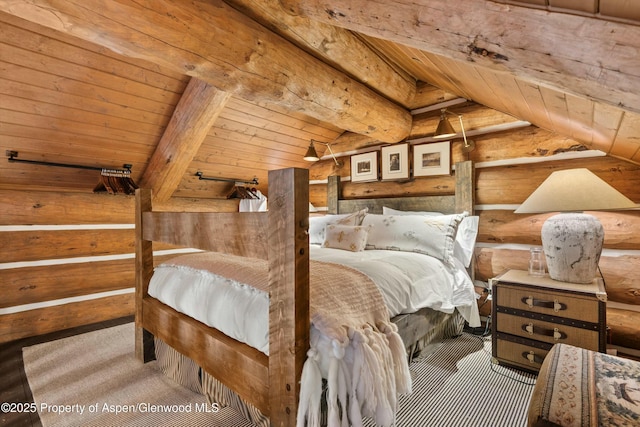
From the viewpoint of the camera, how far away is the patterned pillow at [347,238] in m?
2.55

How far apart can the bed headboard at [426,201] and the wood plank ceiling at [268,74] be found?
0.60 metres

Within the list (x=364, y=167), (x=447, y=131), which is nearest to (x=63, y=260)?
(x=364, y=167)

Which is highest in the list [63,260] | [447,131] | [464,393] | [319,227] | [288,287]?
[447,131]

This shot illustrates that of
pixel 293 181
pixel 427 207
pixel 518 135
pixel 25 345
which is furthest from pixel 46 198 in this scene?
pixel 518 135

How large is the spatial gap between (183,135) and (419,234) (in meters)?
2.23

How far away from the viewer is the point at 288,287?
1.07 metres

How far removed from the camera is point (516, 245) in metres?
2.50

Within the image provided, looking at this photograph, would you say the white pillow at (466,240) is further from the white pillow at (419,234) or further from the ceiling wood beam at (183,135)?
the ceiling wood beam at (183,135)

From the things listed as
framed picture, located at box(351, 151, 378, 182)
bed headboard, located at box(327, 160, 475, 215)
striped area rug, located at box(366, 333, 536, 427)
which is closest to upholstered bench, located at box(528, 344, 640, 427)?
striped area rug, located at box(366, 333, 536, 427)

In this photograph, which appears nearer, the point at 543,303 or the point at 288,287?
the point at 288,287

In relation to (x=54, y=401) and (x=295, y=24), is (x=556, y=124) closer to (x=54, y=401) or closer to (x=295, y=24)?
(x=295, y=24)

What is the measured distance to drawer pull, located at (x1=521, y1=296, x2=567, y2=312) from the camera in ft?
5.87

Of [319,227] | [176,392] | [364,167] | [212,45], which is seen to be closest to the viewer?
[212,45]

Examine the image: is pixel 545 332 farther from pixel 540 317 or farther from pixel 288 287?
pixel 288 287
